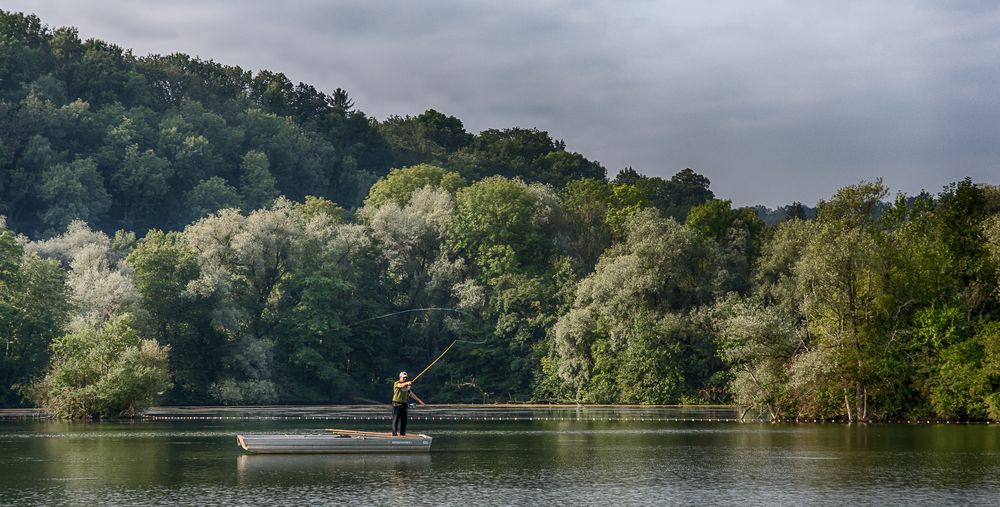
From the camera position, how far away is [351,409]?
102812 mm

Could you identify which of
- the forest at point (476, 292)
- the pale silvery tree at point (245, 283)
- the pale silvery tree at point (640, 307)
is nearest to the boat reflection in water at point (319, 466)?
the forest at point (476, 292)

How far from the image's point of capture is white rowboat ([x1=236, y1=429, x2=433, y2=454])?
47597 millimetres

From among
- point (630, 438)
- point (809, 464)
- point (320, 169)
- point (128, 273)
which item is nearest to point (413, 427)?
point (630, 438)

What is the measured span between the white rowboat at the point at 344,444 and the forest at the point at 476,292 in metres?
28.2

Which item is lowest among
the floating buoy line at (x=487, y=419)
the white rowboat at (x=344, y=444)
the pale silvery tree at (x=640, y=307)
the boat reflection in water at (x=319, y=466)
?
the boat reflection in water at (x=319, y=466)

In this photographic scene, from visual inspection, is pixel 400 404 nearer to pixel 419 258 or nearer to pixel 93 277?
pixel 93 277

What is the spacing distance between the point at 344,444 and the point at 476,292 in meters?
70.0

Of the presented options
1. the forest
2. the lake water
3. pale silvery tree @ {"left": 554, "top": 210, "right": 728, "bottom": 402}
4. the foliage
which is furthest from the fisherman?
pale silvery tree @ {"left": 554, "top": 210, "right": 728, "bottom": 402}

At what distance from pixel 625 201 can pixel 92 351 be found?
64261 mm

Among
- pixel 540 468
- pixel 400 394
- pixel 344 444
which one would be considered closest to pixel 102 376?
pixel 400 394

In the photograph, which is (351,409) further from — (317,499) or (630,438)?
(317,499)

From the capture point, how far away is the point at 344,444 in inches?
1897

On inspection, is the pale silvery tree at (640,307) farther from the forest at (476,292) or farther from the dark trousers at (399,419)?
the dark trousers at (399,419)

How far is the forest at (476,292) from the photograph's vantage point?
2867 inches
